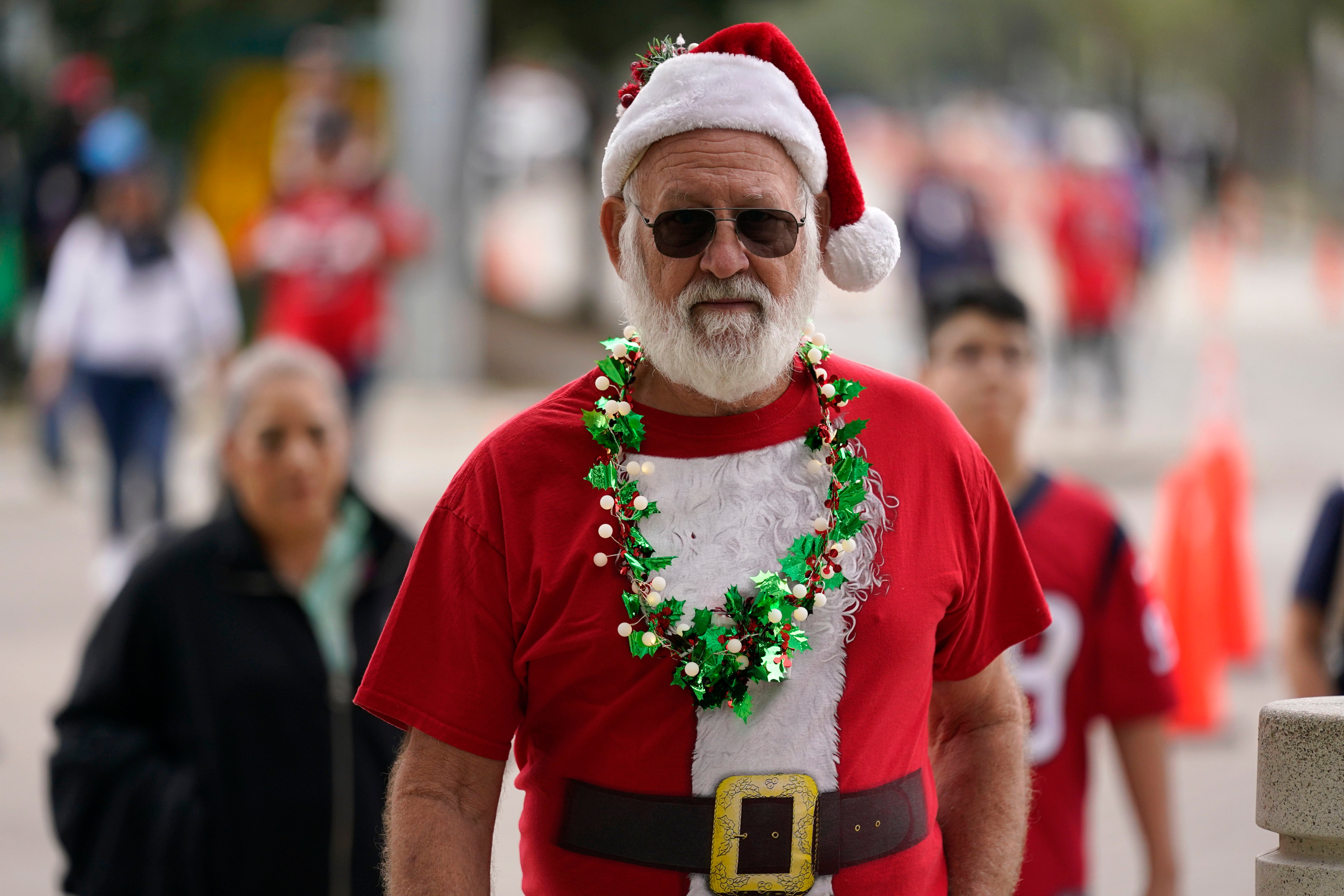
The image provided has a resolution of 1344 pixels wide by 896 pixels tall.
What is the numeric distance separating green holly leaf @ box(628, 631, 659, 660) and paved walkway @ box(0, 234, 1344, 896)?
1.53ft

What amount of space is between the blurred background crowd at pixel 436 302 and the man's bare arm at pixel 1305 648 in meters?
0.04

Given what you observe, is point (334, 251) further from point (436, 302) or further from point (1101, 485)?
point (436, 302)

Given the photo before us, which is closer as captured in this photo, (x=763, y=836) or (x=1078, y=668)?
(x=763, y=836)

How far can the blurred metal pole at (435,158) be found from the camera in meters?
16.4

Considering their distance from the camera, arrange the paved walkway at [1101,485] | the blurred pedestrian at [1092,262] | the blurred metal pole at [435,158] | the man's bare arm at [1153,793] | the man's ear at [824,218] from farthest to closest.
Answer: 1. the blurred metal pole at [435,158]
2. the blurred pedestrian at [1092,262]
3. the paved walkway at [1101,485]
4. the man's bare arm at [1153,793]
5. the man's ear at [824,218]

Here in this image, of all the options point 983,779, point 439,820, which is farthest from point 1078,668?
point 439,820

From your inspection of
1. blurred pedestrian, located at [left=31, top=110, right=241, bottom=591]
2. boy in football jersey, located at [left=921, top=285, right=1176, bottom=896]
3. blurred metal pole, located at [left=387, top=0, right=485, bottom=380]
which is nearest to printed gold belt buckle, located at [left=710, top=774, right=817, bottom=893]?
boy in football jersey, located at [left=921, top=285, right=1176, bottom=896]

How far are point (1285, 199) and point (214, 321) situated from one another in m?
34.9

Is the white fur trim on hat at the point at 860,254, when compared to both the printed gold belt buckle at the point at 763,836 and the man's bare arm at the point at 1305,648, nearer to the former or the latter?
the printed gold belt buckle at the point at 763,836

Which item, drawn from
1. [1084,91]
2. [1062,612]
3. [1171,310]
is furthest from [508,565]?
[1084,91]

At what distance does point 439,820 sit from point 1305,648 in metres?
2.47

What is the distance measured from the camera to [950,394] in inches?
167

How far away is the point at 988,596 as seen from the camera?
273 cm

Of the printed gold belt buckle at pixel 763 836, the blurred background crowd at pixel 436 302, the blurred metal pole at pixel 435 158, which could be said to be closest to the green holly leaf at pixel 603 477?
the printed gold belt buckle at pixel 763 836
